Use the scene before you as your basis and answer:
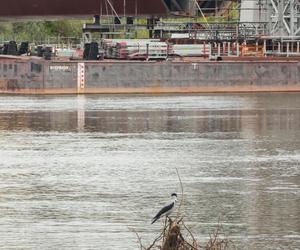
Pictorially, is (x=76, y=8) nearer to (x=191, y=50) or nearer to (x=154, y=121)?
A: (x=191, y=50)

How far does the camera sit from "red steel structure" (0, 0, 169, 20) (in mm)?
87375

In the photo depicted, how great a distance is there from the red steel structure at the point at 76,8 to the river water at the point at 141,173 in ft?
77.3

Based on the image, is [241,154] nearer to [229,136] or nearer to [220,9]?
[229,136]

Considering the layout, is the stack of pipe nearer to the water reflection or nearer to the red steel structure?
the red steel structure

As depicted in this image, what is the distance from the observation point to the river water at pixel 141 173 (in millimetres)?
26062

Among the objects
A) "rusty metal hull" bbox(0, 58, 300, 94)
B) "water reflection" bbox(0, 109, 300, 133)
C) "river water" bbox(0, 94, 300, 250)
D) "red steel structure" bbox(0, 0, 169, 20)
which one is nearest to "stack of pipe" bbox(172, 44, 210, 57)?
"rusty metal hull" bbox(0, 58, 300, 94)

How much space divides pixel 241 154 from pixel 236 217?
44.8ft

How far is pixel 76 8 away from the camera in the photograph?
89188mm

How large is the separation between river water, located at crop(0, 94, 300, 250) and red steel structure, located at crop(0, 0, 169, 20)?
23.6 m

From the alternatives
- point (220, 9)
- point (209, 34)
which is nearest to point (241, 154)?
point (209, 34)

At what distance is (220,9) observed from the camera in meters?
95.4

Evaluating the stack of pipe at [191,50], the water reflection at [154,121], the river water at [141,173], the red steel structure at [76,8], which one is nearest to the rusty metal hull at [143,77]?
the stack of pipe at [191,50]

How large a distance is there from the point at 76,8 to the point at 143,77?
13967 millimetres

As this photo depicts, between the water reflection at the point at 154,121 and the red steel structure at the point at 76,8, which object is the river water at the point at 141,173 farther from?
the red steel structure at the point at 76,8
